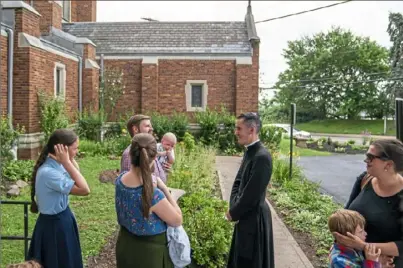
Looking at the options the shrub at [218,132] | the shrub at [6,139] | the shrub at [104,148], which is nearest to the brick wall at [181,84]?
the shrub at [218,132]

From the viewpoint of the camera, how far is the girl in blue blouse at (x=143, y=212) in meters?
3.14

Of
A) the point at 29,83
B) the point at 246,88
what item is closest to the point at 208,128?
the point at 246,88

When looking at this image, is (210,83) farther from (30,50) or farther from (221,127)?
(30,50)

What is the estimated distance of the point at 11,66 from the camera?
1281 centimetres

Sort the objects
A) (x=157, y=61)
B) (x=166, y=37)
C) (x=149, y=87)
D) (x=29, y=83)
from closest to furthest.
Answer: (x=29, y=83) < (x=149, y=87) < (x=157, y=61) < (x=166, y=37)

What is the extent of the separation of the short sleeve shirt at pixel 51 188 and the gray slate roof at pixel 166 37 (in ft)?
59.2

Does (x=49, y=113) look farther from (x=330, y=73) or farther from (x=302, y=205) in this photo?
(x=330, y=73)

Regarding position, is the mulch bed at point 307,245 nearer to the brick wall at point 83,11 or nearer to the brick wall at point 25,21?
the brick wall at point 25,21

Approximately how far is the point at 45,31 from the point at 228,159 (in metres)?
9.89

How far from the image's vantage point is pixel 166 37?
22.8m

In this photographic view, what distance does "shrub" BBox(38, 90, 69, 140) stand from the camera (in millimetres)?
13844

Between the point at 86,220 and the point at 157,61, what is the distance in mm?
14679

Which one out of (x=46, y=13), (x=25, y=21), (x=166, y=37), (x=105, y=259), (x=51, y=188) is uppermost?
(x=46, y=13)

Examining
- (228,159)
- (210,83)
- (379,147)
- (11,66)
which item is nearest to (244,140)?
(379,147)
